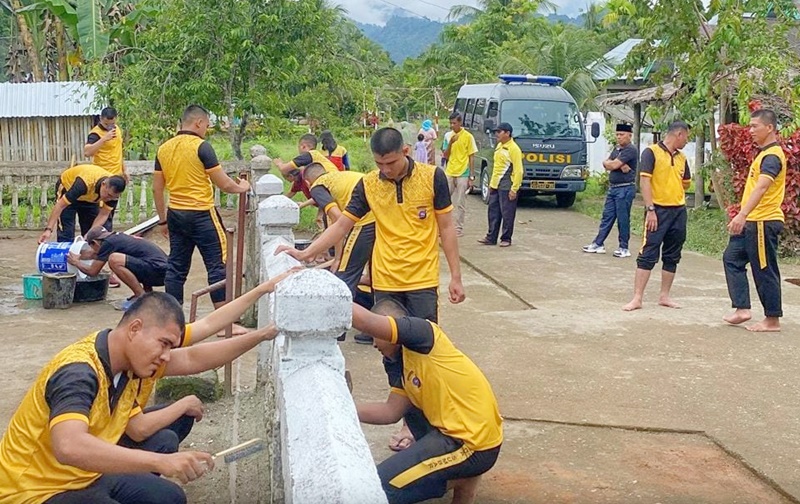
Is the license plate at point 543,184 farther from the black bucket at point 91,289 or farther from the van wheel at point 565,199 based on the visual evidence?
the black bucket at point 91,289

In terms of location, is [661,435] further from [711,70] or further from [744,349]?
[711,70]

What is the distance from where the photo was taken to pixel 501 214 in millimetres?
12961

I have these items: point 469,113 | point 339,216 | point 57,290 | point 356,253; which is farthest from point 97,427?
point 469,113

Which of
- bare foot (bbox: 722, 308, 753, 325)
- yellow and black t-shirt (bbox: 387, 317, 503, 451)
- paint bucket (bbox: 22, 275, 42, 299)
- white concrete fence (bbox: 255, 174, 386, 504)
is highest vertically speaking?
white concrete fence (bbox: 255, 174, 386, 504)

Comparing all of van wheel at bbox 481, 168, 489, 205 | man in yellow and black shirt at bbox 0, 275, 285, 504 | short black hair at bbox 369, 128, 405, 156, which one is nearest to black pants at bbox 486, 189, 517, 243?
van wheel at bbox 481, 168, 489, 205

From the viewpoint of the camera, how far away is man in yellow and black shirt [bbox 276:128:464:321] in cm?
555

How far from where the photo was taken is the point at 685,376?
6.77m

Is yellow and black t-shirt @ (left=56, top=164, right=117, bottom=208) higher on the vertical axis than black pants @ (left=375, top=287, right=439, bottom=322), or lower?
higher

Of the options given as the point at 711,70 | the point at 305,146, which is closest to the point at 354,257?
the point at 305,146

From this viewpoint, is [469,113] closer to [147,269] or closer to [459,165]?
[459,165]

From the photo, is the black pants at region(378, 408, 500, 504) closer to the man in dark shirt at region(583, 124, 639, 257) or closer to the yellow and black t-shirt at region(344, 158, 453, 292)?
the yellow and black t-shirt at region(344, 158, 453, 292)

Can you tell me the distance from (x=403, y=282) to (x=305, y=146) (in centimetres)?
555

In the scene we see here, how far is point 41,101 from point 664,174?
13402 mm


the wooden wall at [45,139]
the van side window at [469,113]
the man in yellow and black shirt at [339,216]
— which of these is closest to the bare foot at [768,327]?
the man in yellow and black shirt at [339,216]
